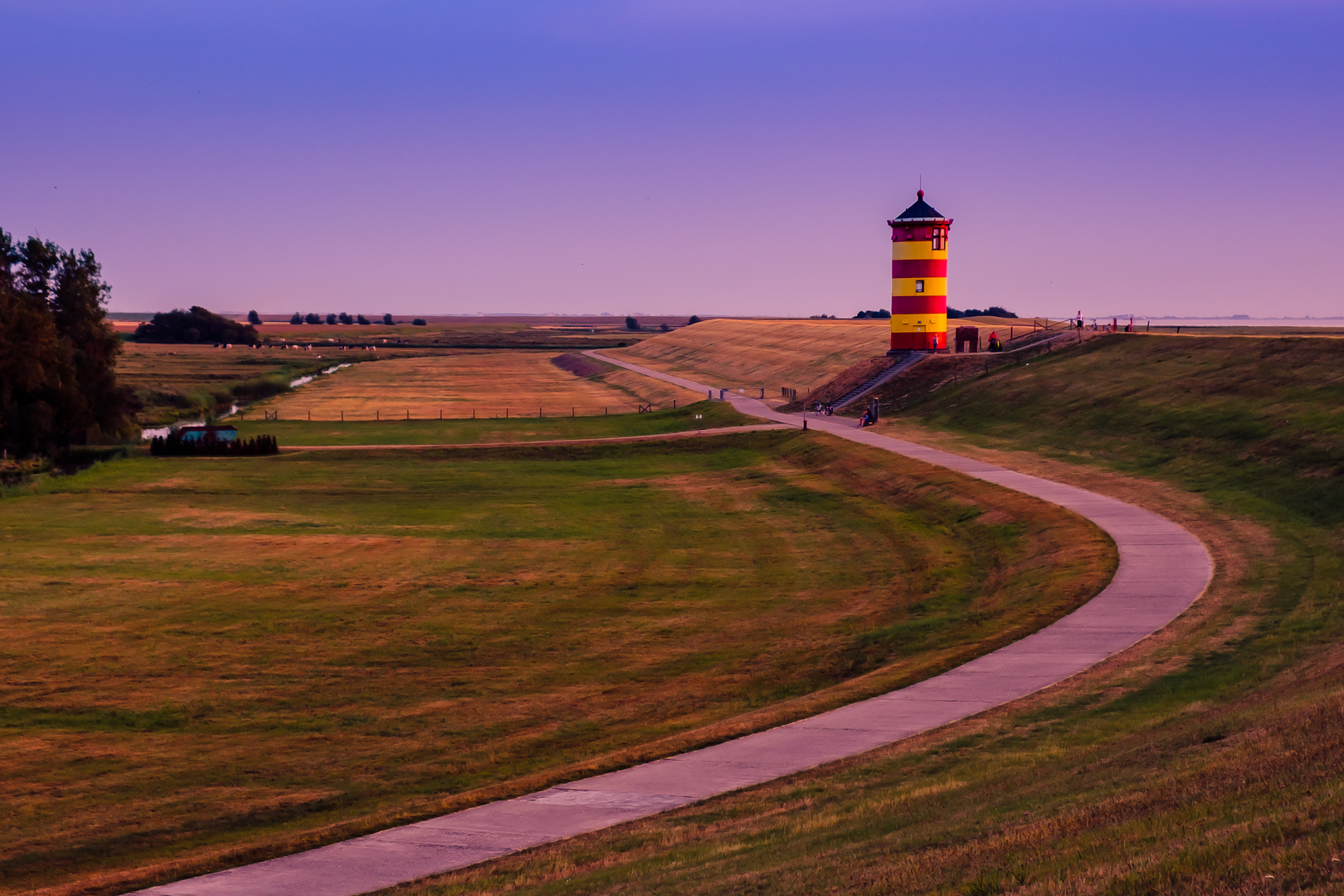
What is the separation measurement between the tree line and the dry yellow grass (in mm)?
42198

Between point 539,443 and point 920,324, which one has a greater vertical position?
point 920,324

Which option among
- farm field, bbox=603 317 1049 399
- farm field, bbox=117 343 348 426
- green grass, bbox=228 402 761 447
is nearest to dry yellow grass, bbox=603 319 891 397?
farm field, bbox=603 317 1049 399

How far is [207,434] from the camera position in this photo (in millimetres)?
60625

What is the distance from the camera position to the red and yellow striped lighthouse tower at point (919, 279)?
225 ft

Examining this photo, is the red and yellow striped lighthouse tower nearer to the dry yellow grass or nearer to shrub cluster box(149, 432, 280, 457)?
the dry yellow grass

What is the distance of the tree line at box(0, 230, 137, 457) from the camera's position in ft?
202

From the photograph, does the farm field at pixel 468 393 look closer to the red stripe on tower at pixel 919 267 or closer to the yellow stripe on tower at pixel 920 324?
the yellow stripe on tower at pixel 920 324

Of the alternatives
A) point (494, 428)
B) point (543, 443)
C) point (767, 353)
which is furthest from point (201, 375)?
point (543, 443)

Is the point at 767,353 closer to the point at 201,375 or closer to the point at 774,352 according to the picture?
the point at 774,352

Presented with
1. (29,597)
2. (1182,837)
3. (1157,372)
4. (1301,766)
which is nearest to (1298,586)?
(1301,766)

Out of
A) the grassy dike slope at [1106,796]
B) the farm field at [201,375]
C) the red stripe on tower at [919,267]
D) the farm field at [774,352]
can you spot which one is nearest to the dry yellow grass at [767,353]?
the farm field at [774,352]

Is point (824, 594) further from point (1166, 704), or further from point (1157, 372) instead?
point (1157, 372)

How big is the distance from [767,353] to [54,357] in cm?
7000

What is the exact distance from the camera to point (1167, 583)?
2255 cm
